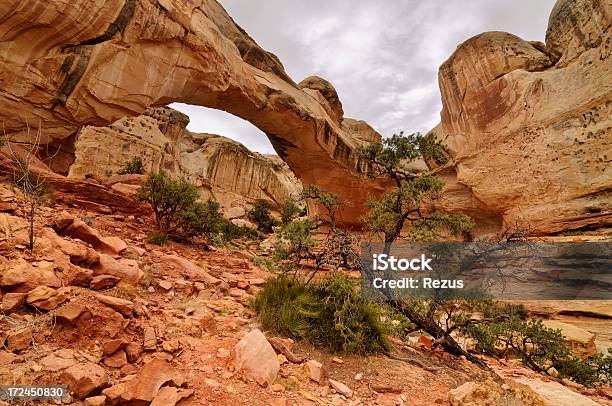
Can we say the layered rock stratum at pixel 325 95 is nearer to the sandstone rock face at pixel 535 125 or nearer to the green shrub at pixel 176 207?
the sandstone rock face at pixel 535 125

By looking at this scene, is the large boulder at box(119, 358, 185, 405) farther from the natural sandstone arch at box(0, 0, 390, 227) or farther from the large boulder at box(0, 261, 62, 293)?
the natural sandstone arch at box(0, 0, 390, 227)

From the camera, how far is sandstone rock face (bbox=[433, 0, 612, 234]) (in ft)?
39.3

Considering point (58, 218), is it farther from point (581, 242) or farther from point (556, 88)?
point (556, 88)

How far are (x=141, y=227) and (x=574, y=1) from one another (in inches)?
775

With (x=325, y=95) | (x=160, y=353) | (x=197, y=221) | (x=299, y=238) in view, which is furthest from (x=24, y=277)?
(x=325, y=95)

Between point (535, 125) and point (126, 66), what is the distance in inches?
643

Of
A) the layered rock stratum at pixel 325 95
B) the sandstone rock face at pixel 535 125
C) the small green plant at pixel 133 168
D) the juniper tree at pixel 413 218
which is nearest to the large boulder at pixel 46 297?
the juniper tree at pixel 413 218

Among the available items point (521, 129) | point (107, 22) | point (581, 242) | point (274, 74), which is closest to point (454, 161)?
point (521, 129)

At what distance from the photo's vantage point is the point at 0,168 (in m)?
7.54

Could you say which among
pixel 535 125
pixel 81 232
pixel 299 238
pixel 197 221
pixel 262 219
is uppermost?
pixel 535 125

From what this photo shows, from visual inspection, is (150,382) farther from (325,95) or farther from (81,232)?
(325,95)

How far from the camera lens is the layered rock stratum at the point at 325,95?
7789 mm

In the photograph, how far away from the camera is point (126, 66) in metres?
8.93

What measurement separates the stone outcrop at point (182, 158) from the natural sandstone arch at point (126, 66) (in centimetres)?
339
